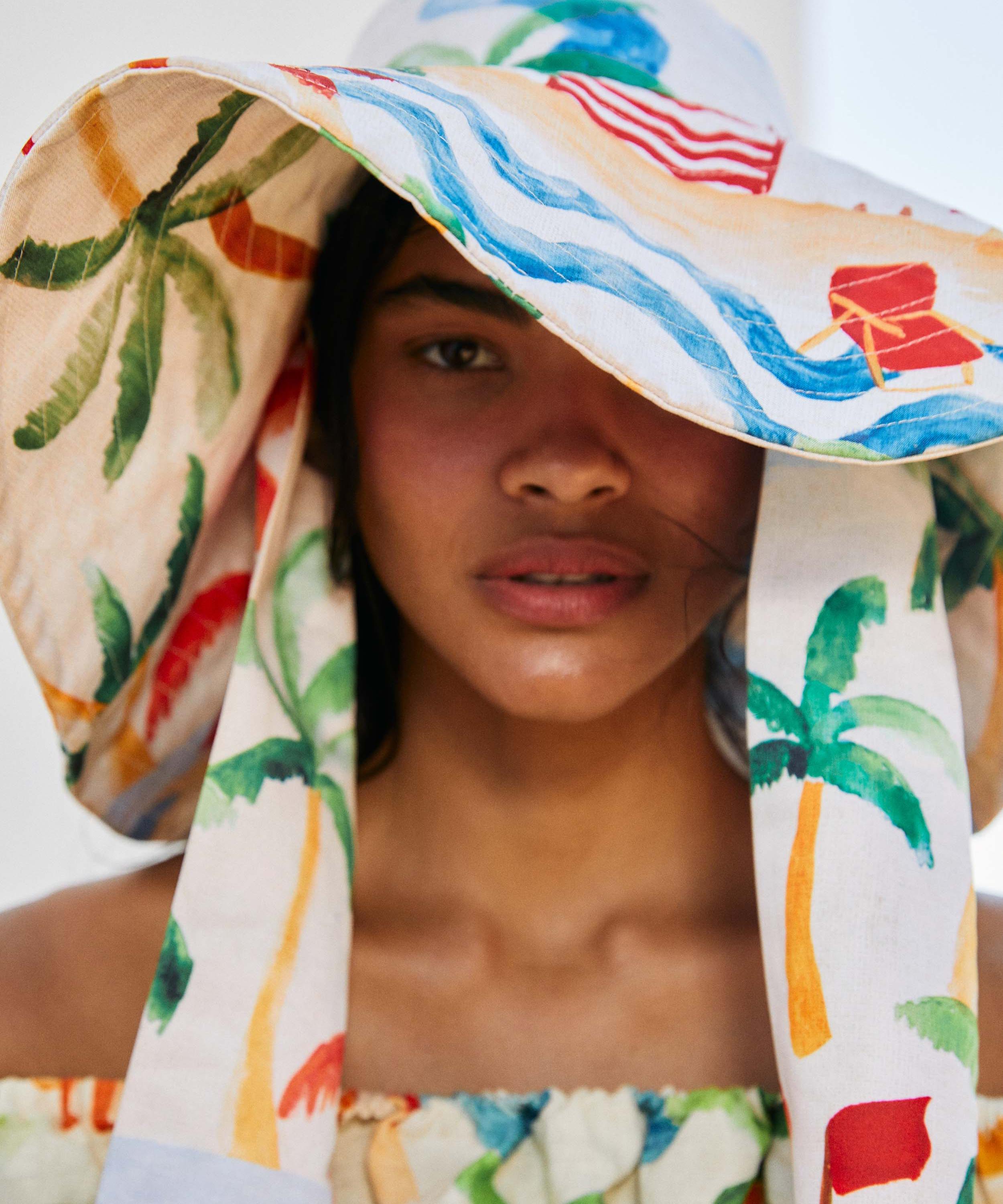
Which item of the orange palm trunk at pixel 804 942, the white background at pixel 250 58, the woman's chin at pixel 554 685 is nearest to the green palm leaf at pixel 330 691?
the woman's chin at pixel 554 685

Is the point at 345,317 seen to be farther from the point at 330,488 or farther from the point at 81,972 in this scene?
the point at 81,972

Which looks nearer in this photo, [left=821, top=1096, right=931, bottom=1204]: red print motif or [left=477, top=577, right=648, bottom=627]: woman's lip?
[left=821, top=1096, right=931, bottom=1204]: red print motif

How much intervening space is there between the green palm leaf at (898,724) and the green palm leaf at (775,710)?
10 mm

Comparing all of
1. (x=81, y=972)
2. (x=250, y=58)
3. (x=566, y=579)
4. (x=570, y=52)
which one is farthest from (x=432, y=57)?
(x=250, y=58)

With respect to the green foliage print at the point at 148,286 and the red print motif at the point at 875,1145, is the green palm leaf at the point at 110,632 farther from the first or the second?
the red print motif at the point at 875,1145

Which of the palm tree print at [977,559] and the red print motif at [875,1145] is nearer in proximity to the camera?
the red print motif at [875,1145]

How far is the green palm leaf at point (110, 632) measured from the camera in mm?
749

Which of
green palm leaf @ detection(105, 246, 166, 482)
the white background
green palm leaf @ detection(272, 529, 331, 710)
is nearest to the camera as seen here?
green palm leaf @ detection(105, 246, 166, 482)

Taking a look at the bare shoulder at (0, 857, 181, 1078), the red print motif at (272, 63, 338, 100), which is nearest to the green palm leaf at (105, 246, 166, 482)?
the red print motif at (272, 63, 338, 100)

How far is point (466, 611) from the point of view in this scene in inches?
30.2

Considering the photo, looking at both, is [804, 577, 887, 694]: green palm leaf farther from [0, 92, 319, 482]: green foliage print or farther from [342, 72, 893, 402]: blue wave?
[0, 92, 319, 482]: green foliage print

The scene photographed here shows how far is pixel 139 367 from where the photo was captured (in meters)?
0.71

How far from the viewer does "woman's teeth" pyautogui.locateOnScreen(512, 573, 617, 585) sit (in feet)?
2.42

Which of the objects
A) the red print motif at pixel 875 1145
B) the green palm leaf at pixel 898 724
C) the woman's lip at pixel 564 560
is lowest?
the red print motif at pixel 875 1145
